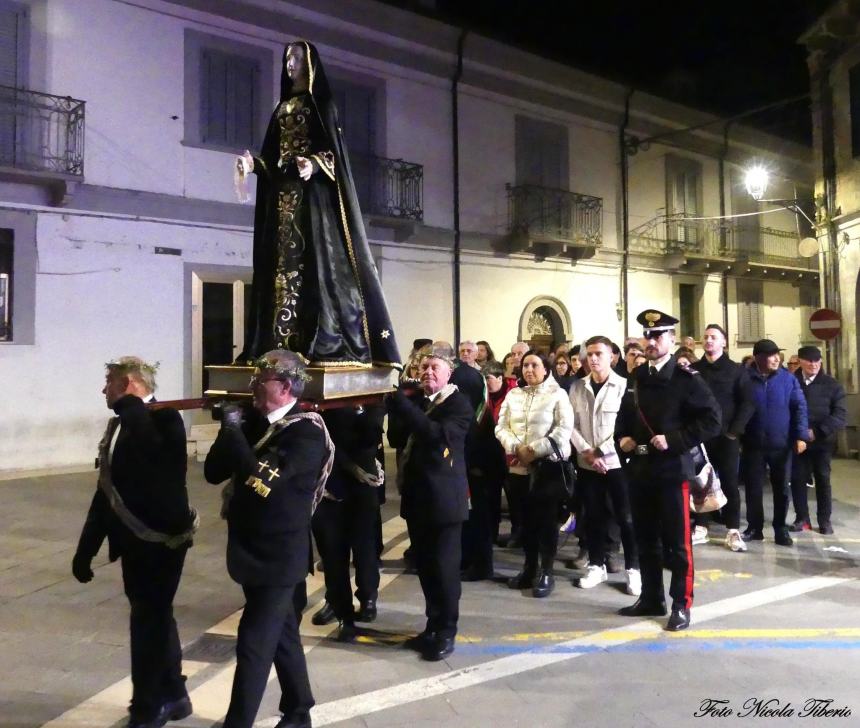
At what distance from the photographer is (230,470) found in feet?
9.95

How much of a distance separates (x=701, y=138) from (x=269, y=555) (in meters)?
20.2

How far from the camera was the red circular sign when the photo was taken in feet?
42.1

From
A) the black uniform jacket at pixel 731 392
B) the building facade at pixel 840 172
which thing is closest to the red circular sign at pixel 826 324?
the building facade at pixel 840 172

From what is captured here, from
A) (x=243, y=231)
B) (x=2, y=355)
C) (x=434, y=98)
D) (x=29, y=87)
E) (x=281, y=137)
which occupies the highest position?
(x=434, y=98)

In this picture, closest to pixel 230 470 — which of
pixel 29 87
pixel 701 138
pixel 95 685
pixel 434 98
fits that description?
pixel 95 685

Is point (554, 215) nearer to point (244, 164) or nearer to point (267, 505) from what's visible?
point (244, 164)

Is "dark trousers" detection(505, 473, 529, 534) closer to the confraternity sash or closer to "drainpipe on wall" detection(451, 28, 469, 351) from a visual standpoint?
the confraternity sash

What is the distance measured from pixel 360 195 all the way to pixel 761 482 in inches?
364

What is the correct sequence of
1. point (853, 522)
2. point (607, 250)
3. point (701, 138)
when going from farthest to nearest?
point (701, 138) → point (607, 250) → point (853, 522)

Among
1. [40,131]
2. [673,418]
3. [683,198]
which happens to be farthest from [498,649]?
[683,198]

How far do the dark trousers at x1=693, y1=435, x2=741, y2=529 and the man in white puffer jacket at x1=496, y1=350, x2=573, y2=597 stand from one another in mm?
2248

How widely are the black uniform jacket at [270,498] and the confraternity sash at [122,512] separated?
0.36 m

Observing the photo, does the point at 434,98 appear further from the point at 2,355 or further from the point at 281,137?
the point at 281,137

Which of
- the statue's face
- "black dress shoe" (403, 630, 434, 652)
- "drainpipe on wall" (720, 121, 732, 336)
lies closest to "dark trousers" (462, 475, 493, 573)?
"black dress shoe" (403, 630, 434, 652)
